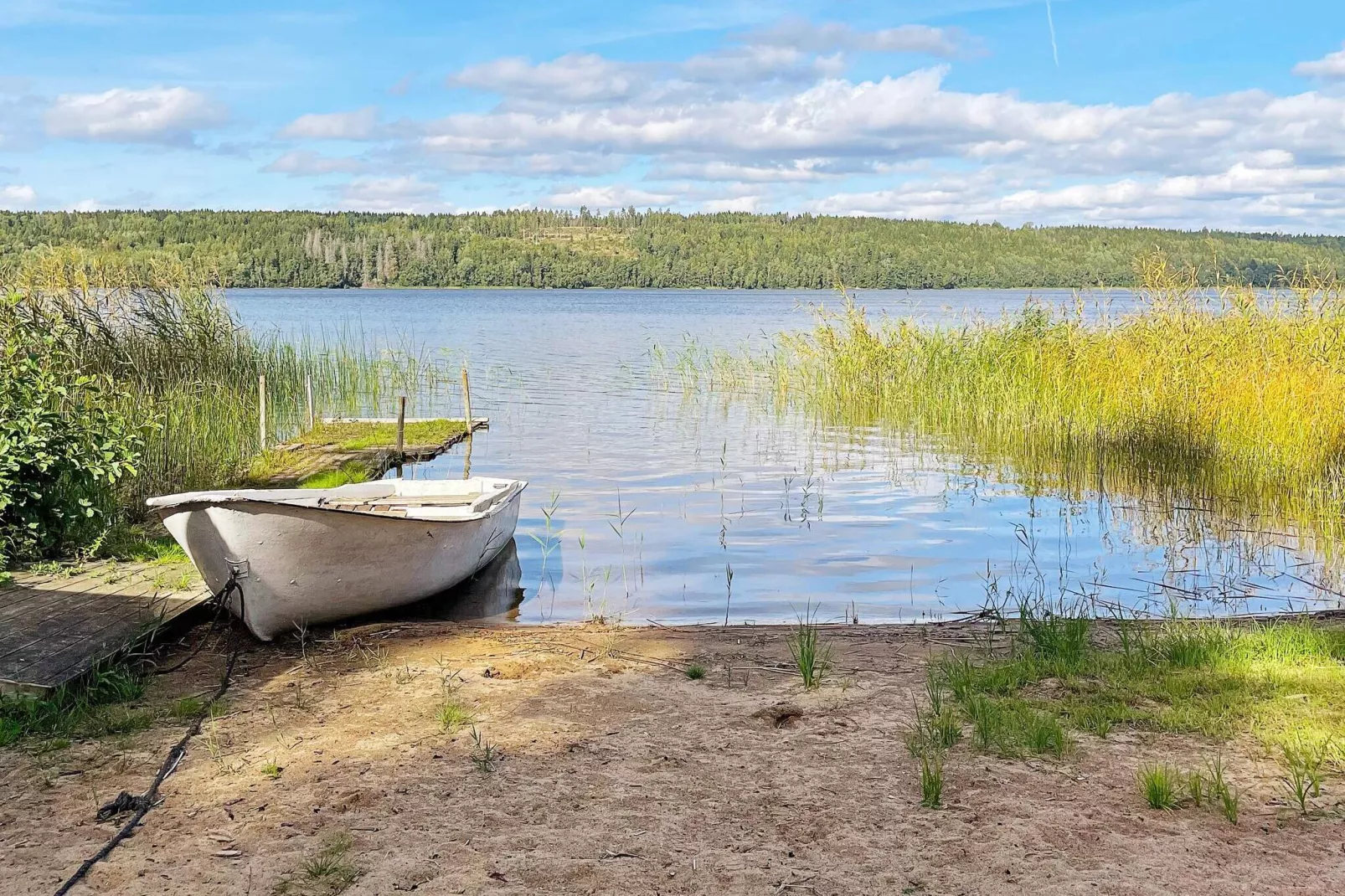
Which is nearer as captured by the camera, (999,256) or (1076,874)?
(1076,874)

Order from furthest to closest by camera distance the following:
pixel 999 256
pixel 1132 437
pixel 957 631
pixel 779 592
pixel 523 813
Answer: pixel 999 256, pixel 1132 437, pixel 779 592, pixel 957 631, pixel 523 813

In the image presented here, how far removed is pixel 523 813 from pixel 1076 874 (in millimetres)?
1896

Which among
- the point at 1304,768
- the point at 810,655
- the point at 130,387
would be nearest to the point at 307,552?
the point at 810,655

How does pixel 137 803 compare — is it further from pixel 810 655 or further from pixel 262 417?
pixel 262 417

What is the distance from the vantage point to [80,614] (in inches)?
251

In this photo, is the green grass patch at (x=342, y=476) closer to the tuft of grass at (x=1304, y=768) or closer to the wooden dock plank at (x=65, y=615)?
the wooden dock plank at (x=65, y=615)

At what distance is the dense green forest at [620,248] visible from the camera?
257 ft

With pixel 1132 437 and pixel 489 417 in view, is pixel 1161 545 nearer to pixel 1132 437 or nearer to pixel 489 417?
pixel 1132 437

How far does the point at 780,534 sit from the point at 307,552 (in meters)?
5.30

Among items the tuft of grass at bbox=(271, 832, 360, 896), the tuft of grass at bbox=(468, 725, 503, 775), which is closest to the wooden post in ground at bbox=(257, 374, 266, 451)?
the tuft of grass at bbox=(468, 725, 503, 775)

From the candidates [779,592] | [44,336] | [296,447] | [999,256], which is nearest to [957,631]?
[779,592]

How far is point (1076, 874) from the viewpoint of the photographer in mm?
3734

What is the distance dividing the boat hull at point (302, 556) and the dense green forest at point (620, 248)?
2436 inches

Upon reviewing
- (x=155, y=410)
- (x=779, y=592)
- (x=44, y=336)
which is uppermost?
(x=44, y=336)
